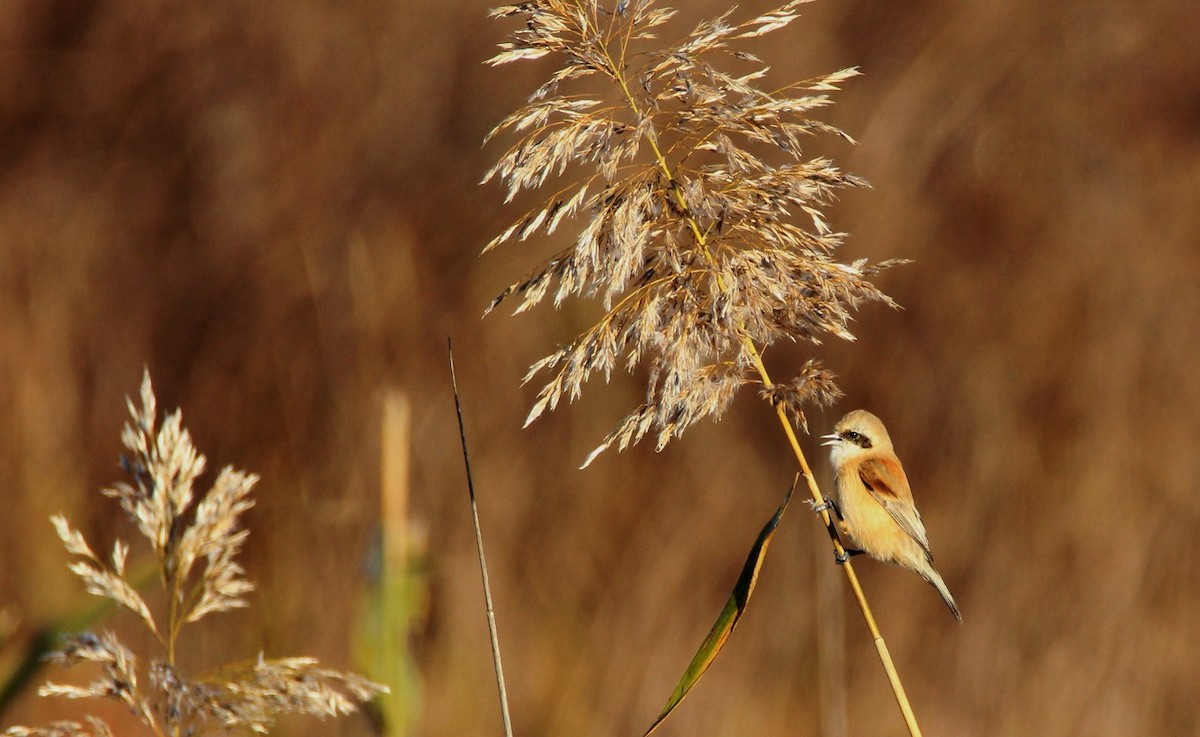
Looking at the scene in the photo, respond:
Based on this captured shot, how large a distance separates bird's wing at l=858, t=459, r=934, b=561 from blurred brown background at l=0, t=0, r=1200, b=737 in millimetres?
1476

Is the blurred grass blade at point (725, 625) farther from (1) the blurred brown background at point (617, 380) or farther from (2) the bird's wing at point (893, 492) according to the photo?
(1) the blurred brown background at point (617, 380)

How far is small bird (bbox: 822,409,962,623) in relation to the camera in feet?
8.68

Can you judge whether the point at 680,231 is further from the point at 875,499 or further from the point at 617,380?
the point at 617,380

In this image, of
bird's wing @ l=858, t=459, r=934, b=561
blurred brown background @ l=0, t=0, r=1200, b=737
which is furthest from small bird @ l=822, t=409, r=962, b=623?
blurred brown background @ l=0, t=0, r=1200, b=737

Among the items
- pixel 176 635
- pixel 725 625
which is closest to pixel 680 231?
pixel 725 625

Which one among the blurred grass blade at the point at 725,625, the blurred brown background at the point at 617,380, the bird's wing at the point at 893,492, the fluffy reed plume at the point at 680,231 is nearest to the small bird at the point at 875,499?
the bird's wing at the point at 893,492

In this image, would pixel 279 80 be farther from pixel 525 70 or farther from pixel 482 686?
pixel 482 686

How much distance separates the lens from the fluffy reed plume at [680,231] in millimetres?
1513

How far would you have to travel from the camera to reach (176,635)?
1300 millimetres

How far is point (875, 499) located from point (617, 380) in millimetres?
1903

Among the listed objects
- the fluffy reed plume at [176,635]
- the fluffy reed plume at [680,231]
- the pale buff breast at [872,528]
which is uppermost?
Result: the fluffy reed plume at [680,231]

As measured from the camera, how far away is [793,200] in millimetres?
1580

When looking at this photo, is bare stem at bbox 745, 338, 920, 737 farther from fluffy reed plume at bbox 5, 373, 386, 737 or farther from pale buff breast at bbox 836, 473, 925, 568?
pale buff breast at bbox 836, 473, 925, 568

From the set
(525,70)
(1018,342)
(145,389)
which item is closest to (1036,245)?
(1018,342)
